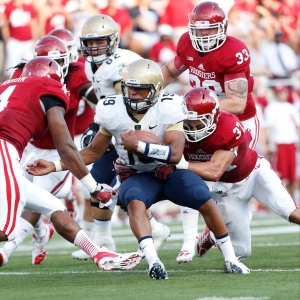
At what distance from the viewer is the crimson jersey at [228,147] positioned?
5.27 m

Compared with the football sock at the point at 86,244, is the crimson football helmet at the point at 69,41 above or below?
above

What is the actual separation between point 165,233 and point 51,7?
677 cm

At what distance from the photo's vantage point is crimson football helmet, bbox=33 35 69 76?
664 cm

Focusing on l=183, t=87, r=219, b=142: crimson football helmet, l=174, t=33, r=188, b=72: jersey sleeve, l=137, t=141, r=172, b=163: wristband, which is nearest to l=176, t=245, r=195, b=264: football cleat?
l=183, t=87, r=219, b=142: crimson football helmet

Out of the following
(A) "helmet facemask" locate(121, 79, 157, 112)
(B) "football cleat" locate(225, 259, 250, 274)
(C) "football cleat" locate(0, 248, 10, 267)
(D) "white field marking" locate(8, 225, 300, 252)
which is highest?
(A) "helmet facemask" locate(121, 79, 157, 112)

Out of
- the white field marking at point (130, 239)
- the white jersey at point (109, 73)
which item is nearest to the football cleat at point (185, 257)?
the white jersey at point (109, 73)

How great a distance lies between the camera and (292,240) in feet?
25.7

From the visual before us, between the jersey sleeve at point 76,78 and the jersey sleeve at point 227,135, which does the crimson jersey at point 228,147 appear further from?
the jersey sleeve at point 76,78

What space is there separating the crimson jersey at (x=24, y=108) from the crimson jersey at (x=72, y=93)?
5.71 ft

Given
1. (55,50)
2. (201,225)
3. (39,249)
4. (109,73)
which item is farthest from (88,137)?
(201,225)

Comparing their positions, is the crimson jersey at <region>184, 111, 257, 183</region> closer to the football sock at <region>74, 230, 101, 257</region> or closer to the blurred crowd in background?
the football sock at <region>74, 230, 101, 257</region>

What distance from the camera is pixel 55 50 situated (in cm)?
664

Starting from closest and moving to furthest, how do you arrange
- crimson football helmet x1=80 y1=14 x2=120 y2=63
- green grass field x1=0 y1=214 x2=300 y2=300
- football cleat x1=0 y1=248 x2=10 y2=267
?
green grass field x1=0 y1=214 x2=300 y2=300 → football cleat x1=0 y1=248 x2=10 y2=267 → crimson football helmet x1=80 y1=14 x2=120 y2=63

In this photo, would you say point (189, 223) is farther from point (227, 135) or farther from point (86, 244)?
point (86, 244)
